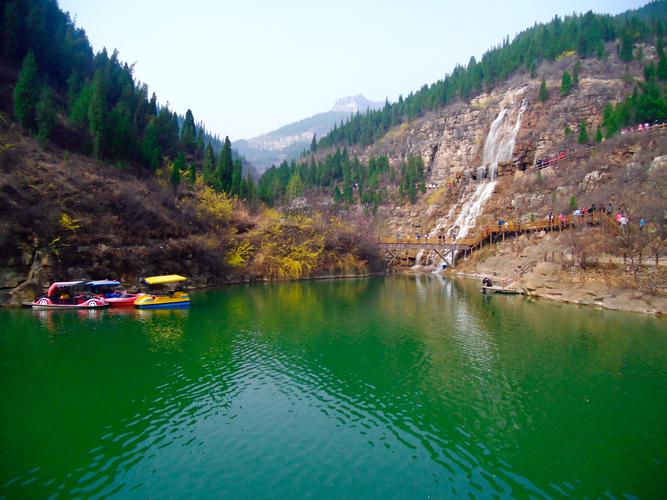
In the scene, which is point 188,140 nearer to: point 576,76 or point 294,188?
point 294,188

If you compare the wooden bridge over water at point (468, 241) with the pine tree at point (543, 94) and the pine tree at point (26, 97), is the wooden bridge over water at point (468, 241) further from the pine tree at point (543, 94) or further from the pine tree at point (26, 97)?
the pine tree at point (26, 97)

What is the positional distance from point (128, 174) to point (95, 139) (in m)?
5.88

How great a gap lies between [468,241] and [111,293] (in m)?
50.7

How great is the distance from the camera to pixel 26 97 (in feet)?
158

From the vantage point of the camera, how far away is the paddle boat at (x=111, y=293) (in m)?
33.4

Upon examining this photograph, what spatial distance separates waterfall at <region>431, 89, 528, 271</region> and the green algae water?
1799 inches

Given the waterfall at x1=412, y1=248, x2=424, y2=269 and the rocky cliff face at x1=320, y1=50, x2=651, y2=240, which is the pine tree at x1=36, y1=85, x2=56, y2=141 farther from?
the rocky cliff face at x1=320, y1=50, x2=651, y2=240

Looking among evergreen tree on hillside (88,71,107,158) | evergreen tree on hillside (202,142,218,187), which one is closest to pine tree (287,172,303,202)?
evergreen tree on hillside (202,142,218,187)

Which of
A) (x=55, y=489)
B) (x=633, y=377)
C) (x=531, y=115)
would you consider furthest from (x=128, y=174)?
(x=531, y=115)

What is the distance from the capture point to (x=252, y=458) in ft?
37.7

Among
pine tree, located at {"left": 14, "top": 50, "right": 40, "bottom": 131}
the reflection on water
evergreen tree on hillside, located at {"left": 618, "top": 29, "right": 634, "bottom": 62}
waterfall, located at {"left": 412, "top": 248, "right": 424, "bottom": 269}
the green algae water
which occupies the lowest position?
the green algae water

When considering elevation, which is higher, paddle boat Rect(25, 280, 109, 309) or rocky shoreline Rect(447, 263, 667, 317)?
paddle boat Rect(25, 280, 109, 309)

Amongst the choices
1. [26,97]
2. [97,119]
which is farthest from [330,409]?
[26,97]

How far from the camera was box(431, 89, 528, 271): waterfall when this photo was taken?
7244 centimetres
